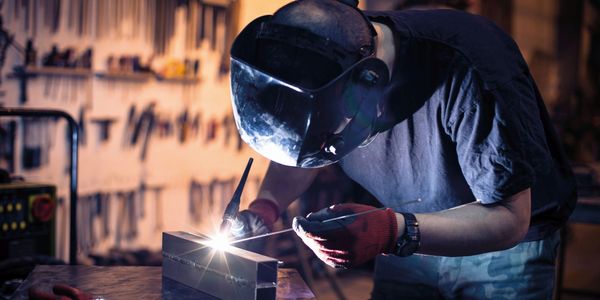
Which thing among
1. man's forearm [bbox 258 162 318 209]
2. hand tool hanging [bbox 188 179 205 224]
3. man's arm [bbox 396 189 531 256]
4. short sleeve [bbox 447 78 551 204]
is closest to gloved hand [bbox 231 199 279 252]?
man's forearm [bbox 258 162 318 209]

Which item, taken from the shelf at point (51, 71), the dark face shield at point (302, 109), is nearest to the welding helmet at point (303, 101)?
the dark face shield at point (302, 109)

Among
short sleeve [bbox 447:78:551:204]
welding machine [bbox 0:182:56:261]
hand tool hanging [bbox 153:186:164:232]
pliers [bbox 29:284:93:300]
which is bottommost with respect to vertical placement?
hand tool hanging [bbox 153:186:164:232]

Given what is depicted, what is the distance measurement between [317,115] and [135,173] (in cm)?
339

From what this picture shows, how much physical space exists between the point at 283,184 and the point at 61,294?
3.03 ft

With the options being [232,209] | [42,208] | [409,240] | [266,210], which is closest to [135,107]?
[42,208]

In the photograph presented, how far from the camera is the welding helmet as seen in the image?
1590mm

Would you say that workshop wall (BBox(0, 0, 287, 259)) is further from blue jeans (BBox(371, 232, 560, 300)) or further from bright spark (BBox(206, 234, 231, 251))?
blue jeans (BBox(371, 232, 560, 300))

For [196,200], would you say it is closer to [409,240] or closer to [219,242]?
[219,242]

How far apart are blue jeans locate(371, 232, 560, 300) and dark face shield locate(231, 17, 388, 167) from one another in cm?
63

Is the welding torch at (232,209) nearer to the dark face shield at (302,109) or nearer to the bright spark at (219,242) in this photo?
the bright spark at (219,242)

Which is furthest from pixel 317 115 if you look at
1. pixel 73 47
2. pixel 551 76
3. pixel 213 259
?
pixel 551 76

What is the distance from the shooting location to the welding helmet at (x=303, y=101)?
1590 mm

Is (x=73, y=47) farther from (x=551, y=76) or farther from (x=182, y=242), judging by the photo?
(x=551, y=76)

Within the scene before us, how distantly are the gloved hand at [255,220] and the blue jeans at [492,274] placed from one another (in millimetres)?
509
